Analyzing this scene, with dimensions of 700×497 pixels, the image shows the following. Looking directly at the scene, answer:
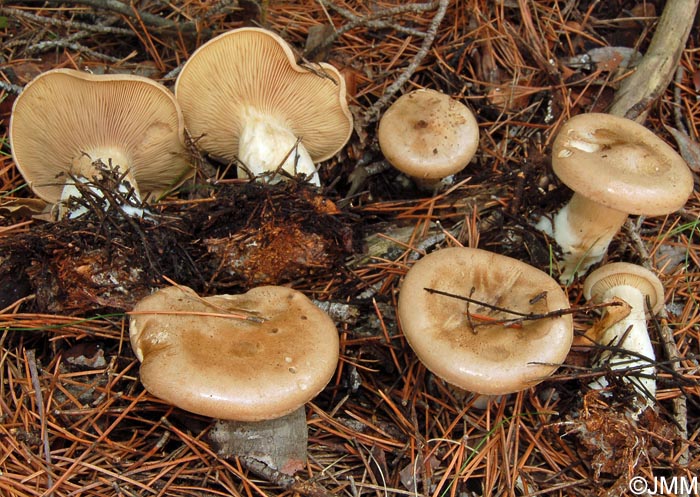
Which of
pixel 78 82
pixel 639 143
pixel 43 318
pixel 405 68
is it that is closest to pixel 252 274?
pixel 43 318

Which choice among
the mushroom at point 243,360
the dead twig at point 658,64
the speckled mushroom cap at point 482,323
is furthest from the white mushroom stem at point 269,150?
the dead twig at point 658,64

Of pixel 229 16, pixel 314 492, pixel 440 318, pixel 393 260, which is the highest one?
pixel 229 16

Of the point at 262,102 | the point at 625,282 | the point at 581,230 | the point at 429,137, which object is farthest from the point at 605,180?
the point at 262,102

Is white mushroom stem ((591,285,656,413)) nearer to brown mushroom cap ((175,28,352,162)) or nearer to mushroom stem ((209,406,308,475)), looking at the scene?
mushroom stem ((209,406,308,475))

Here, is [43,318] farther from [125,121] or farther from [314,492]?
[314,492]

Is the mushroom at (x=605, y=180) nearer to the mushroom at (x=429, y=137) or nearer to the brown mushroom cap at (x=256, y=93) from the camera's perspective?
the mushroom at (x=429, y=137)
